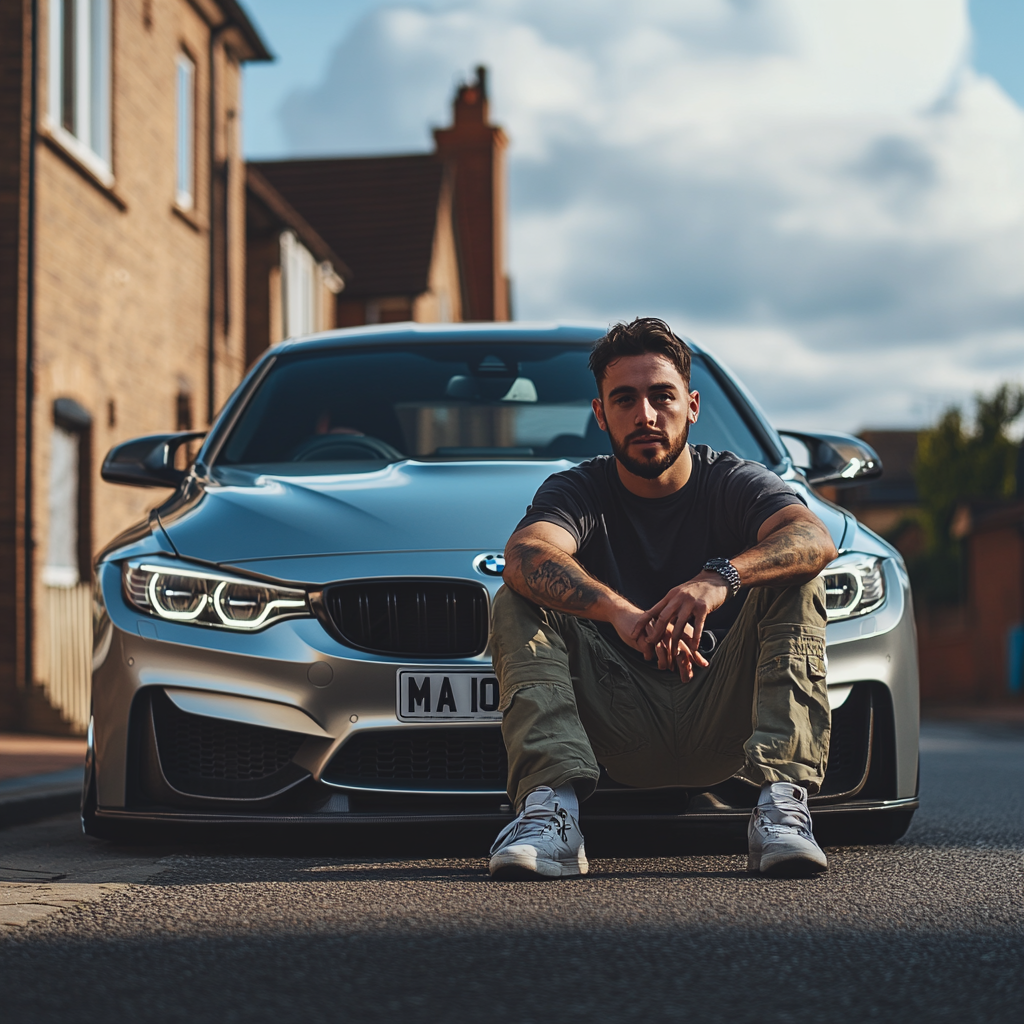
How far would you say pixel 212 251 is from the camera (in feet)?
60.5

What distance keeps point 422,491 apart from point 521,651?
0.86 m

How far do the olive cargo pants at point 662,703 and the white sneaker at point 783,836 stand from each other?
43mm

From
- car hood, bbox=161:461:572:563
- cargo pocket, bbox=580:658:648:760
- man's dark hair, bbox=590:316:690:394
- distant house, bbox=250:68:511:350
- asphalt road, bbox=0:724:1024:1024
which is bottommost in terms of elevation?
asphalt road, bbox=0:724:1024:1024

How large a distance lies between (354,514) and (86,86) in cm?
1082

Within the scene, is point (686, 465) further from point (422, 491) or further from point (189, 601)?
point (189, 601)

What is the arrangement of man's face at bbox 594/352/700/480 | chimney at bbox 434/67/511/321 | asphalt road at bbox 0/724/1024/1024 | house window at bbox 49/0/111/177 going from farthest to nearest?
chimney at bbox 434/67/511/321, house window at bbox 49/0/111/177, man's face at bbox 594/352/700/480, asphalt road at bbox 0/724/1024/1024

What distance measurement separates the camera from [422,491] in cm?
465

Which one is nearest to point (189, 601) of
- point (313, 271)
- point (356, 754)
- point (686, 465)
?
point (356, 754)

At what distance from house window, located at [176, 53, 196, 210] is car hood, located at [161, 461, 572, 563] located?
13454mm

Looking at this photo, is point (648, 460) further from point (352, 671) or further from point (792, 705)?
point (352, 671)

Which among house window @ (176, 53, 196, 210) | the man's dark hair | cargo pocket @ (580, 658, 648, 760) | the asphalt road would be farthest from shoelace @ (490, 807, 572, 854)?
house window @ (176, 53, 196, 210)

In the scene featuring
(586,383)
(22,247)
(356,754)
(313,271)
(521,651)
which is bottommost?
(356,754)

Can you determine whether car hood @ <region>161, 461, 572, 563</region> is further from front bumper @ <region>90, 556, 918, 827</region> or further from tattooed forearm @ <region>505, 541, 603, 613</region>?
tattooed forearm @ <region>505, 541, 603, 613</region>

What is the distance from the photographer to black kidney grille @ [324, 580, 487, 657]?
167 inches
